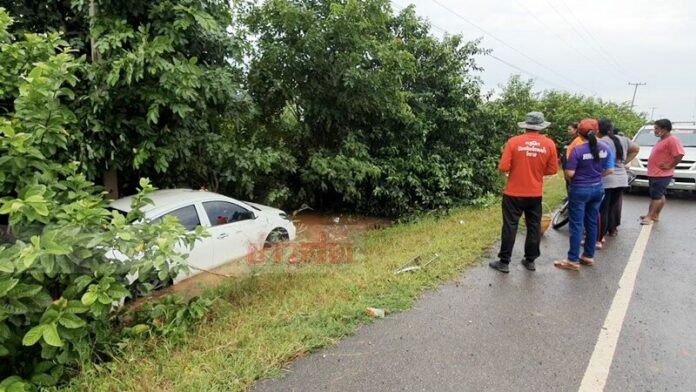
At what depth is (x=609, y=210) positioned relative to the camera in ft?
18.8

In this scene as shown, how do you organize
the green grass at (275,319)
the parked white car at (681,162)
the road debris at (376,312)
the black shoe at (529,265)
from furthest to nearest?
the parked white car at (681,162) < the black shoe at (529,265) < the road debris at (376,312) < the green grass at (275,319)

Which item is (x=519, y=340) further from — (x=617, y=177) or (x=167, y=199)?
(x=167, y=199)

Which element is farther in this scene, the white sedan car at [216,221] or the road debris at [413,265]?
the white sedan car at [216,221]

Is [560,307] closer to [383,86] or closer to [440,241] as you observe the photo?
[440,241]

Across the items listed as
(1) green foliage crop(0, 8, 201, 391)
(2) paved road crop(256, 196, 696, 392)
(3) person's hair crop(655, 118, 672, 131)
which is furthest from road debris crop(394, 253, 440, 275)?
(3) person's hair crop(655, 118, 672, 131)

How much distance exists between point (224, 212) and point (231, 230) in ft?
1.00

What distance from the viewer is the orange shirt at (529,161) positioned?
4441 millimetres

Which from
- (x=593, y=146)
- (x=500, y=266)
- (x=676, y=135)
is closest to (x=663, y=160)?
(x=593, y=146)

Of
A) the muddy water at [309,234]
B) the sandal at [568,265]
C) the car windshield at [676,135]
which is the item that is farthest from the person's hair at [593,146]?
the car windshield at [676,135]

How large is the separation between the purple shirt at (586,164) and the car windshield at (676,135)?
24.5 ft

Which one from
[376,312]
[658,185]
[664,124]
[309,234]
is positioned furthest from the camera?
[309,234]

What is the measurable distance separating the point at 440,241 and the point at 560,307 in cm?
235

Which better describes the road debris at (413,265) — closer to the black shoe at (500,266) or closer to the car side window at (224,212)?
the black shoe at (500,266)

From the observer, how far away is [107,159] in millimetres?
5430
